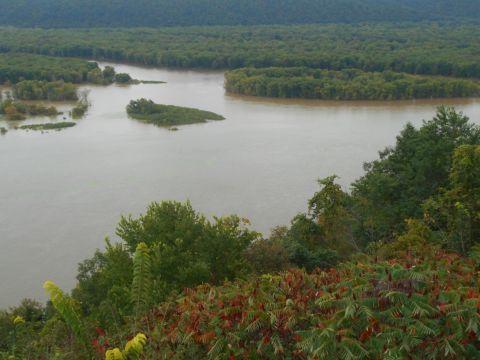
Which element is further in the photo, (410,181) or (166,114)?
(166,114)

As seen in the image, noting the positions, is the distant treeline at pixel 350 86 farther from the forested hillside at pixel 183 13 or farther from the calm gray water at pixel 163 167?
the forested hillside at pixel 183 13

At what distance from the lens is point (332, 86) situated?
36500mm

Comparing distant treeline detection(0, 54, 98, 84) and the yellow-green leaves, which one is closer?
the yellow-green leaves

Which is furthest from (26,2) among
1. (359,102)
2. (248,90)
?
(359,102)

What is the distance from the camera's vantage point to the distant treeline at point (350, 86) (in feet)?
117

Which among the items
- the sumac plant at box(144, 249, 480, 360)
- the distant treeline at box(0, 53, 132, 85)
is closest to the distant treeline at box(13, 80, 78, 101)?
the distant treeline at box(0, 53, 132, 85)

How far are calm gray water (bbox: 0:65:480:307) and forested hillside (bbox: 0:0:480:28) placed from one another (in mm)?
47637

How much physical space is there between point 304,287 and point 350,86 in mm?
31197

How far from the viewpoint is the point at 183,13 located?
81.8 m

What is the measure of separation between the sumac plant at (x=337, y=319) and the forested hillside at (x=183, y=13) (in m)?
76.5

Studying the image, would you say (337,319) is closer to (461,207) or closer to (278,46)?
(461,207)

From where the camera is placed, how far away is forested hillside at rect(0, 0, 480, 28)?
80250mm

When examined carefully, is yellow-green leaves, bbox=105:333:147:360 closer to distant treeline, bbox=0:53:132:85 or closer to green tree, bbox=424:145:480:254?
green tree, bbox=424:145:480:254

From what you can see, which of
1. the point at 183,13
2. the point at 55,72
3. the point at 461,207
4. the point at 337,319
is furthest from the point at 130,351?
the point at 183,13
